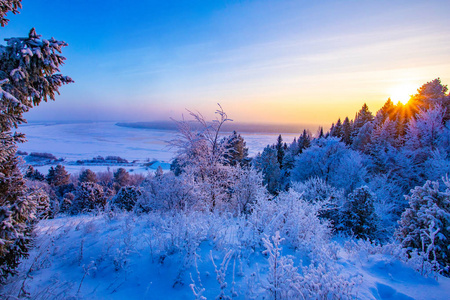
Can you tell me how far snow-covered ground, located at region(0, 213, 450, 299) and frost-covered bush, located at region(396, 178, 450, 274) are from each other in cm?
144

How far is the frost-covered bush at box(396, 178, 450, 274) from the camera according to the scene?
15.8 ft

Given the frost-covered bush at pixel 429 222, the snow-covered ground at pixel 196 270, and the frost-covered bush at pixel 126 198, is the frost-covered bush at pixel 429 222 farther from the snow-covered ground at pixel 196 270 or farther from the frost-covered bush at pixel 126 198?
the frost-covered bush at pixel 126 198

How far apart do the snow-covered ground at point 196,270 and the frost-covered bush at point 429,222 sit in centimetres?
144

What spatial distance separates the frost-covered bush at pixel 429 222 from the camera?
482 centimetres

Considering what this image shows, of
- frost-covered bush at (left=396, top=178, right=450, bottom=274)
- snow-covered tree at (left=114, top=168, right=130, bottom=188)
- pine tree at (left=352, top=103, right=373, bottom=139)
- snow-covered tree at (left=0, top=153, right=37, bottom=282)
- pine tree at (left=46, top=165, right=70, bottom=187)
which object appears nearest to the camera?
snow-covered tree at (left=0, top=153, right=37, bottom=282)

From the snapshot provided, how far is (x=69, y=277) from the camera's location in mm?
3387

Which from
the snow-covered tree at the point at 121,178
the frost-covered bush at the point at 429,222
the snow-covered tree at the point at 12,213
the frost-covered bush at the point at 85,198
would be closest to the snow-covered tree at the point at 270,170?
the frost-covered bush at the point at 85,198

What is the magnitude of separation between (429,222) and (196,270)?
19.0 ft

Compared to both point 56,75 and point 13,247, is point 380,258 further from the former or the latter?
point 56,75

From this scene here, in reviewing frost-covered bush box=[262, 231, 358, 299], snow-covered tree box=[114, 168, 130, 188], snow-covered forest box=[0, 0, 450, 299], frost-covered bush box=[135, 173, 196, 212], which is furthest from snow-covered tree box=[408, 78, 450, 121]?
snow-covered tree box=[114, 168, 130, 188]

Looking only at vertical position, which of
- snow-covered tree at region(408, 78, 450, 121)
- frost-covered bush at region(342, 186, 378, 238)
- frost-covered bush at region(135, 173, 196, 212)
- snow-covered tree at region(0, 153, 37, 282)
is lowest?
frost-covered bush at region(342, 186, 378, 238)

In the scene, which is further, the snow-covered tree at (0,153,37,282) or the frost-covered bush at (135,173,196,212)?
the frost-covered bush at (135,173,196,212)

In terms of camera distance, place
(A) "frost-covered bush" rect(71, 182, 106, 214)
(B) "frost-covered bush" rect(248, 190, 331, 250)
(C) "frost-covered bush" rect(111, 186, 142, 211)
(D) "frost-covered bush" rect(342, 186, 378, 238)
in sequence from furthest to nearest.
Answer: (A) "frost-covered bush" rect(71, 182, 106, 214) → (C) "frost-covered bush" rect(111, 186, 142, 211) → (D) "frost-covered bush" rect(342, 186, 378, 238) → (B) "frost-covered bush" rect(248, 190, 331, 250)

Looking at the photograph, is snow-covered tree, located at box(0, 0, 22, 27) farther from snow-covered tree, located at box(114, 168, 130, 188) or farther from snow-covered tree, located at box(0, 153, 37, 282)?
snow-covered tree, located at box(114, 168, 130, 188)
